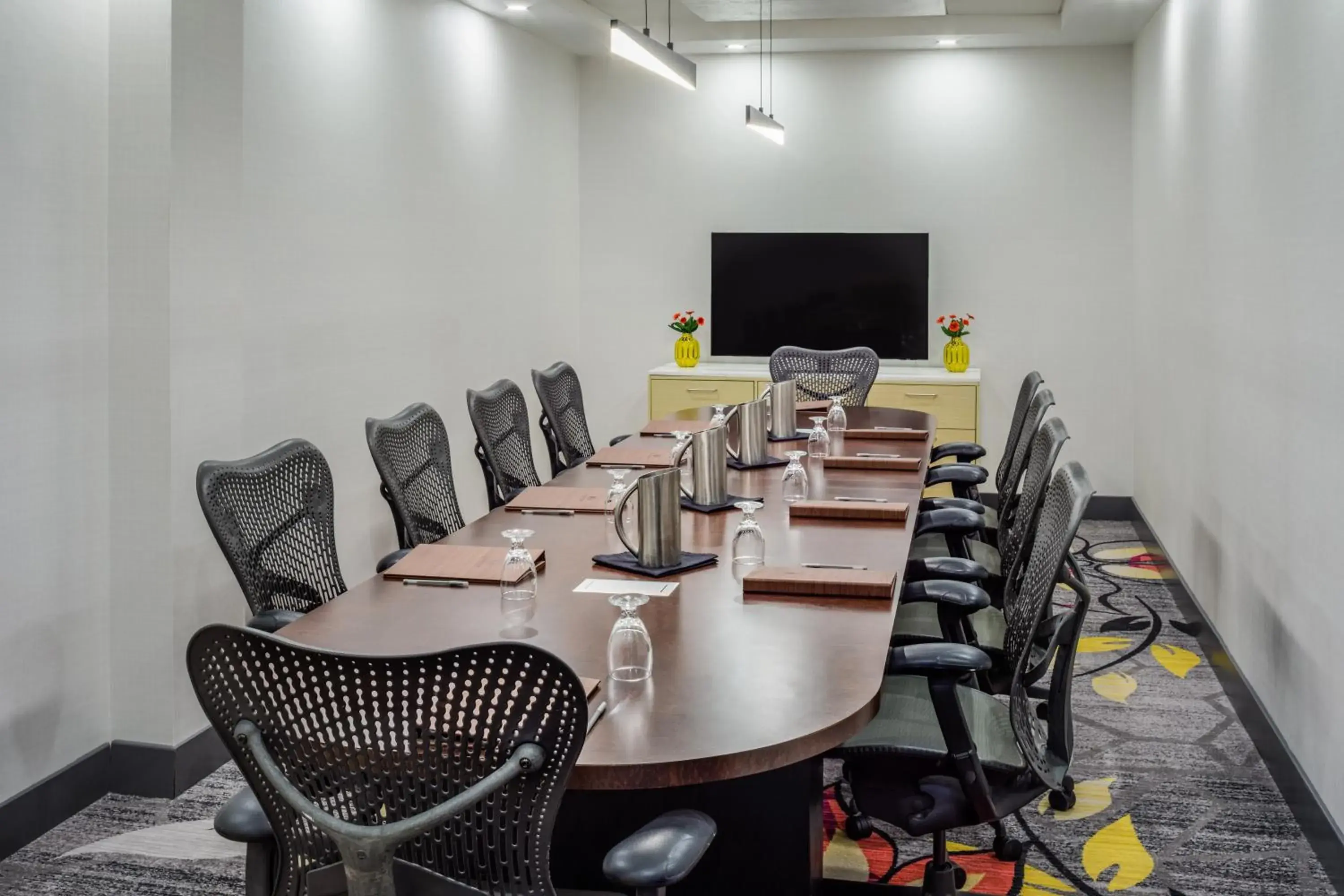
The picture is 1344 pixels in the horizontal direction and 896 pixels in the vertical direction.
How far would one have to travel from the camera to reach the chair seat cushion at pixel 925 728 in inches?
102

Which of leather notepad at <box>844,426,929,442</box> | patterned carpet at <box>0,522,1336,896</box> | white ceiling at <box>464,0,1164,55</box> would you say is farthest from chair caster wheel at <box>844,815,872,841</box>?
white ceiling at <box>464,0,1164,55</box>

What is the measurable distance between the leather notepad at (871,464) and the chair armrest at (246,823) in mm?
2913

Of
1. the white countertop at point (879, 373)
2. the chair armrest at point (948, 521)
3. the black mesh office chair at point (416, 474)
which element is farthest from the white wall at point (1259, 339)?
the black mesh office chair at point (416, 474)

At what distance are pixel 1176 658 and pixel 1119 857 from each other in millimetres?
1921

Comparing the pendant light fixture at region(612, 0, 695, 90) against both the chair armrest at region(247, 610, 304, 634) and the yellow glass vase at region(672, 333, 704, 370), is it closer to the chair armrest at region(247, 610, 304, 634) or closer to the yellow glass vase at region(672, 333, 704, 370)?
the chair armrest at region(247, 610, 304, 634)

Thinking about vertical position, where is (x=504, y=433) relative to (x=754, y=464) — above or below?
above

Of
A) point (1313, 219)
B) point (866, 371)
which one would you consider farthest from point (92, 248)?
point (866, 371)

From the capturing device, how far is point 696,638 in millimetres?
2504

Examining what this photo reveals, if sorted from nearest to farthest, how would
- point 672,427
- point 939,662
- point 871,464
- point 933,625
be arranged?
point 939,662, point 933,625, point 871,464, point 672,427

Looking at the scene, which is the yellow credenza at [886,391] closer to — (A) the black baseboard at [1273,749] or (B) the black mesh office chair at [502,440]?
(A) the black baseboard at [1273,749]

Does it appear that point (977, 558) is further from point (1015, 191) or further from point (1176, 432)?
point (1015, 191)

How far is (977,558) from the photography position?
446 centimetres

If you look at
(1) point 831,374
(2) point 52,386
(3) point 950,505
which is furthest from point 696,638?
(1) point 831,374

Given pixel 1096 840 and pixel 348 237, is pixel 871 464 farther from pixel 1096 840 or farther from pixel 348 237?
pixel 348 237
